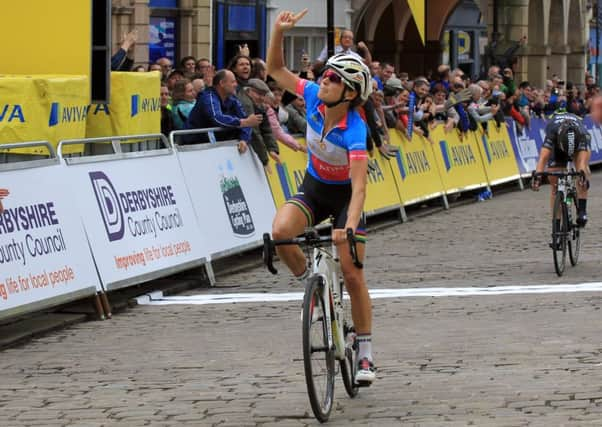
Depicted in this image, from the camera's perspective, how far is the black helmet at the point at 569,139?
16.3m

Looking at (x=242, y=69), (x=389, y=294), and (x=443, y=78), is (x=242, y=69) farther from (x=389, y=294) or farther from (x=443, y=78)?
(x=443, y=78)

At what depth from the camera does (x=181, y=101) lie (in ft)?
Answer: 55.6

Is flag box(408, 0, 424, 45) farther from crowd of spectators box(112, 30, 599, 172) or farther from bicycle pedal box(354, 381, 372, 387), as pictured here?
bicycle pedal box(354, 381, 372, 387)

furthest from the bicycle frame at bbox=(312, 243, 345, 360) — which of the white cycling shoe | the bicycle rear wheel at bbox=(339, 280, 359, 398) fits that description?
the white cycling shoe

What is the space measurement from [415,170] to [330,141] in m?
14.0

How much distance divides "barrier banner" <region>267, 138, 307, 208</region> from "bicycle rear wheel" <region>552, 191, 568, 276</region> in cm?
278

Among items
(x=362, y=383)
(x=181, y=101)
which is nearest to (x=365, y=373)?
(x=362, y=383)

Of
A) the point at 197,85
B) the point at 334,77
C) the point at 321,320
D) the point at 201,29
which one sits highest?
the point at 201,29

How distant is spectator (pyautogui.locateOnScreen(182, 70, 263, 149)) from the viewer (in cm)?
1588

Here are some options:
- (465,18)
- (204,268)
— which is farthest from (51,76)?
(465,18)

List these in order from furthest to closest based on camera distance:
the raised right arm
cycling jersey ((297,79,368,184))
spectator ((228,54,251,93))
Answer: spectator ((228,54,251,93)) < the raised right arm < cycling jersey ((297,79,368,184))

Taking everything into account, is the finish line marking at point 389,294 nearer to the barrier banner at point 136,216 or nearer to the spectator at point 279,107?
the barrier banner at point 136,216

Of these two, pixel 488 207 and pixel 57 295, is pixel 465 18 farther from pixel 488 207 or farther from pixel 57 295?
pixel 57 295

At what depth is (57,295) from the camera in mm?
11672
